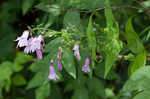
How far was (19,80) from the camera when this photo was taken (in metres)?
3.27

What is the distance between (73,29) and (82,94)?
698mm

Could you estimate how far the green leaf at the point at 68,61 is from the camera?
1.77m

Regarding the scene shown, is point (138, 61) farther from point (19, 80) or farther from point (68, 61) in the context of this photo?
point (19, 80)

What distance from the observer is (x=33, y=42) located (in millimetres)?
1679

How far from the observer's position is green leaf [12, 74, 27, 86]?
3.24m

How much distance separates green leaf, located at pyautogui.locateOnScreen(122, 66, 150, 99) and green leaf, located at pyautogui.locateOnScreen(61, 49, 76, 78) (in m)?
0.51

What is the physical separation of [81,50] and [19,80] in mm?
1611

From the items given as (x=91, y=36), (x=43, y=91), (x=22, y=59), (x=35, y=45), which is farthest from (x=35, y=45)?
(x=22, y=59)

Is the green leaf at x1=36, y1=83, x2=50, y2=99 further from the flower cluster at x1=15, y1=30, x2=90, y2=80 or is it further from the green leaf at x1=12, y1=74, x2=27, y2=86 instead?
the green leaf at x1=12, y1=74, x2=27, y2=86

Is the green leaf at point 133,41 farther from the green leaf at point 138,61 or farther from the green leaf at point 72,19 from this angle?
the green leaf at point 72,19

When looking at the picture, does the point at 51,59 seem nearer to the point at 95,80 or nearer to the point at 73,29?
the point at 73,29

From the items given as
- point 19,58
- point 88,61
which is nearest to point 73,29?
point 88,61

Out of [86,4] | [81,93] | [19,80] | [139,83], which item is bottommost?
[19,80]

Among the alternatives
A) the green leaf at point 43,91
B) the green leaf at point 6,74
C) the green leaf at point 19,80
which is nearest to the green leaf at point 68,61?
the green leaf at point 43,91
